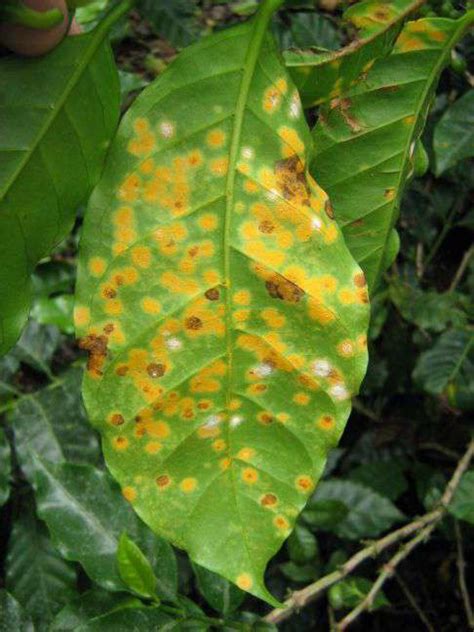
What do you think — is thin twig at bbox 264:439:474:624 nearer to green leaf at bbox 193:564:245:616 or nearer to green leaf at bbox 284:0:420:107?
green leaf at bbox 193:564:245:616

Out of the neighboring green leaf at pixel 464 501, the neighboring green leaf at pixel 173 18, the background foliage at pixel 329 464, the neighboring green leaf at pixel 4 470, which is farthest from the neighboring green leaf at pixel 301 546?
the neighboring green leaf at pixel 173 18

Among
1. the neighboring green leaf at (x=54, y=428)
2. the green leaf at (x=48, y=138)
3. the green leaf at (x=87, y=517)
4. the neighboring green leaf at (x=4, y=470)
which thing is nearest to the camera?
the green leaf at (x=48, y=138)

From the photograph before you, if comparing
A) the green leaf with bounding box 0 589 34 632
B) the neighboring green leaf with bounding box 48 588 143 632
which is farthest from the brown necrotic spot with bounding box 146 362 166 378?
the green leaf with bounding box 0 589 34 632

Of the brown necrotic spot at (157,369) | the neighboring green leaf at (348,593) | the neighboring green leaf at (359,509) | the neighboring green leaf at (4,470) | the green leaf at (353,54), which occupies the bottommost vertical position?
the neighboring green leaf at (359,509)

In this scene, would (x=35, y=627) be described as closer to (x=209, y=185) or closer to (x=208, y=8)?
(x=209, y=185)

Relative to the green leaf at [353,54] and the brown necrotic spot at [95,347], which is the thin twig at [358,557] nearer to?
the brown necrotic spot at [95,347]

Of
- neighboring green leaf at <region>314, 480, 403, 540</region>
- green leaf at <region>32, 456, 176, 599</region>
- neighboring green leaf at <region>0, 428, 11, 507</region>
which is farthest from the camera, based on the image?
neighboring green leaf at <region>314, 480, 403, 540</region>

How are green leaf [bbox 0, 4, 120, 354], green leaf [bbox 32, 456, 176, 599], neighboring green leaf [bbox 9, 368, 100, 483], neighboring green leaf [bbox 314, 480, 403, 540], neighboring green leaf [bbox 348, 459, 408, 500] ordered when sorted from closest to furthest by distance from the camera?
green leaf [bbox 0, 4, 120, 354]
green leaf [bbox 32, 456, 176, 599]
neighboring green leaf [bbox 9, 368, 100, 483]
neighboring green leaf [bbox 314, 480, 403, 540]
neighboring green leaf [bbox 348, 459, 408, 500]

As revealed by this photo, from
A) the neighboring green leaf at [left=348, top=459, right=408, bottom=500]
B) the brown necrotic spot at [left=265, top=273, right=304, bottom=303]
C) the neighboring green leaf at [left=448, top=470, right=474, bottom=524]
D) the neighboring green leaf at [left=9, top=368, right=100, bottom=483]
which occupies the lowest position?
the neighboring green leaf at [left=348, top=459, right=408, bottom=500]
